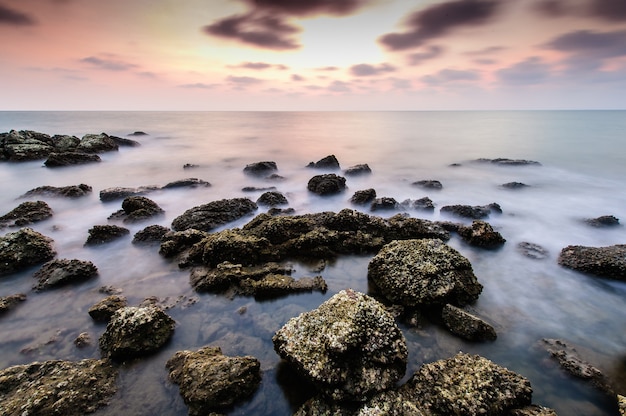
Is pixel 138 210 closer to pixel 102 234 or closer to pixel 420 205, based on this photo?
pixel 102 234

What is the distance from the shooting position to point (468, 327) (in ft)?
16.8

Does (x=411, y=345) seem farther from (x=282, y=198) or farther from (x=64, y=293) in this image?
(x=282, y=198)

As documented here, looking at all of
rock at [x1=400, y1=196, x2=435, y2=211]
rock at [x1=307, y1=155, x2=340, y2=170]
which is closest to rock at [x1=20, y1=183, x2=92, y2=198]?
rock at [x1=307, y1=155, x2=340, y2=170]

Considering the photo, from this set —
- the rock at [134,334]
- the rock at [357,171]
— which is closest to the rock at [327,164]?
the rock at [357,171]

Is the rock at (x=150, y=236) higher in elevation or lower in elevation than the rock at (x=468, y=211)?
lower

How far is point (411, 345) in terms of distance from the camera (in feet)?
16.5

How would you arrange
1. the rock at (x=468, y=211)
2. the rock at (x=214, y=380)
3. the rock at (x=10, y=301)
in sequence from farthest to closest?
the rock at (x=468, y=211) → the rock at (x=10, y=301) → the rock at (x=214, y=380)

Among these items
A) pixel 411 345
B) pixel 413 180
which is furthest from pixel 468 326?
pixel 413 180

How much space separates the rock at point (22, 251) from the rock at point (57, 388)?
3910mm

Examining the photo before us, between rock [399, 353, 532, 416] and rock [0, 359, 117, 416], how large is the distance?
3843 millimetres

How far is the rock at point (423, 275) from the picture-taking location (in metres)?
5.61

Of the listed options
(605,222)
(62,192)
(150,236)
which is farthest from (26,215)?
(605,222)

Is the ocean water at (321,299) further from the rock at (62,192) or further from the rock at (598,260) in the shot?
the rock at (62,192)

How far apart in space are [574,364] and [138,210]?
35.6 feet
